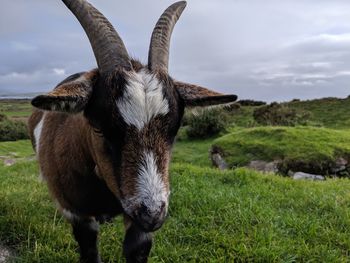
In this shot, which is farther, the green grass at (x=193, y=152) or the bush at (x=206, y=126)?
the bush at (x=206, y=126)

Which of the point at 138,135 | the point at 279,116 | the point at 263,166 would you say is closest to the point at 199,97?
the point at 138,135

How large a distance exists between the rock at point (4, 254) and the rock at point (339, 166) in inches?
389

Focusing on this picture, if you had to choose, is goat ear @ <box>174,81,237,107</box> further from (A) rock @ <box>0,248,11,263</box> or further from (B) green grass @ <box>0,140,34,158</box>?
(B) green grass @ <box>0,140,34,158</box>

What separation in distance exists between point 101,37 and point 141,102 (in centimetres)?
85

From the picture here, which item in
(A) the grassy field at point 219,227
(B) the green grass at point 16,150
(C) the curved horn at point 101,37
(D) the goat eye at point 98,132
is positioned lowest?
(B) the green grass at point 16,150

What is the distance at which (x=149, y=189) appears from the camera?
2.93 meters

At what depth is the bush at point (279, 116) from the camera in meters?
23.2

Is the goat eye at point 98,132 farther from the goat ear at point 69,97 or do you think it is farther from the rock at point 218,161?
the rock at point 218,161

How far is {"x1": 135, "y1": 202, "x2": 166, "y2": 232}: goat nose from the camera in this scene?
2865 mm

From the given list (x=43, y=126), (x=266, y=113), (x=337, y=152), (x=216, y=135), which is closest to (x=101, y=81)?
(x=43, y=126)

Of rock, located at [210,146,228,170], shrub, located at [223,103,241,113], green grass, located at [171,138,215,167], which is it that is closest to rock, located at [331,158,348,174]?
rock, located at [210,146,228,170]

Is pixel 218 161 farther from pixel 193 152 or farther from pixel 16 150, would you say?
pixel 16 150

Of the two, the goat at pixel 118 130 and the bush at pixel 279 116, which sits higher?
the goat at pixel 118 130

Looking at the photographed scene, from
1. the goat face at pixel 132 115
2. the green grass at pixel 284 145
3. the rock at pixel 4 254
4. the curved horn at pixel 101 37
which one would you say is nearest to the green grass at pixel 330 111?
the green grass at pixel 284 145
